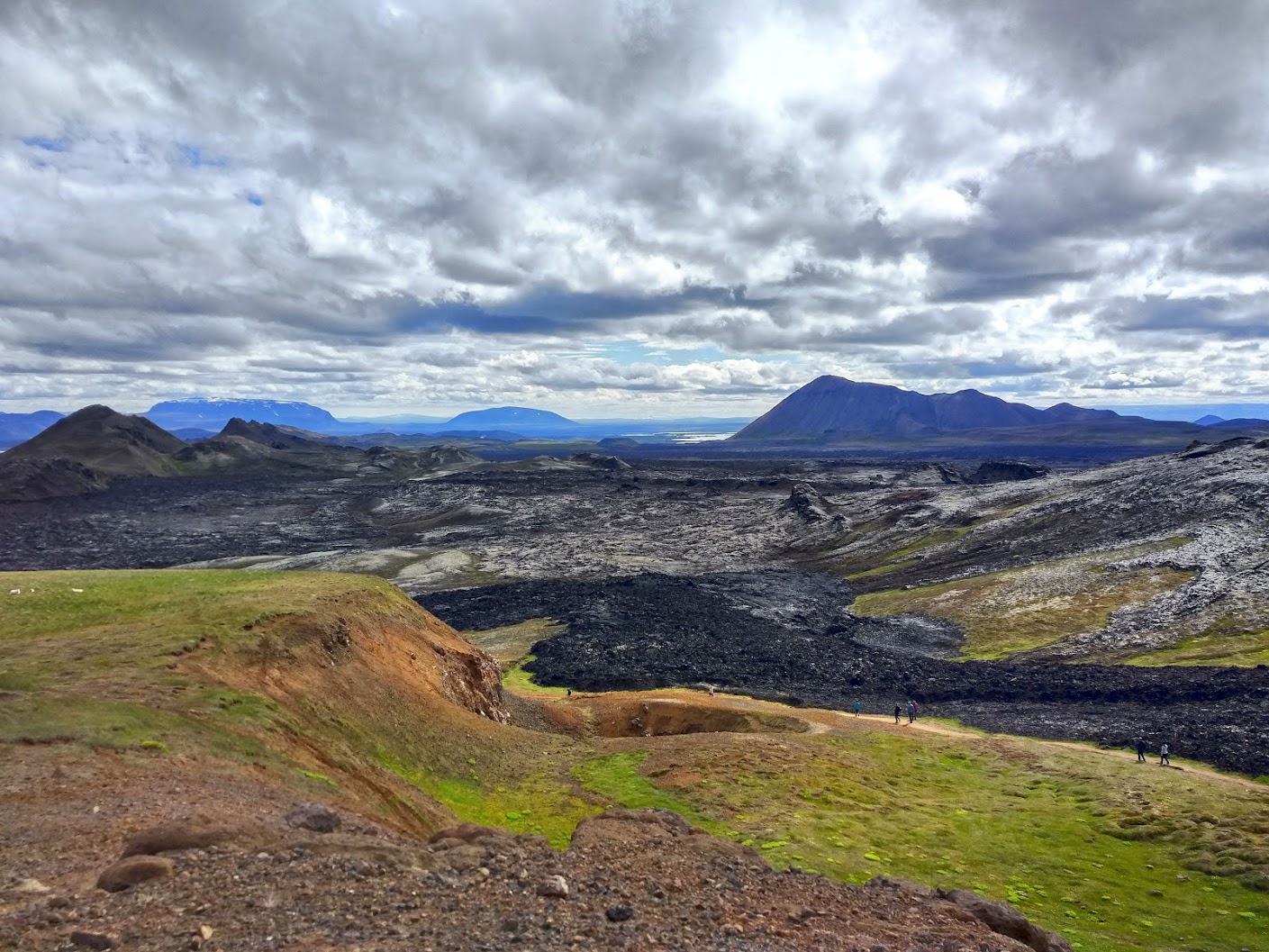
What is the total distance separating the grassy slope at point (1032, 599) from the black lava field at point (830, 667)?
4361 mm

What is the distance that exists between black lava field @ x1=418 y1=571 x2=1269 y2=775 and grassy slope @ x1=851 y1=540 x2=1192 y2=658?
4.36 m

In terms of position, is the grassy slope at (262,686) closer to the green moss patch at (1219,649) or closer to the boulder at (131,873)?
the boulder at (131,873)

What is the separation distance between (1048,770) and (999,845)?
38.5ft

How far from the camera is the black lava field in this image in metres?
49.4

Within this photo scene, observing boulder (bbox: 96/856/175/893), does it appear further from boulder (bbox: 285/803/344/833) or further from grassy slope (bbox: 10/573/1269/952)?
grassy slope (bbox: 10/573/1269/952)

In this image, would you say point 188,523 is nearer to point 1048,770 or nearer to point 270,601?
point 270,601

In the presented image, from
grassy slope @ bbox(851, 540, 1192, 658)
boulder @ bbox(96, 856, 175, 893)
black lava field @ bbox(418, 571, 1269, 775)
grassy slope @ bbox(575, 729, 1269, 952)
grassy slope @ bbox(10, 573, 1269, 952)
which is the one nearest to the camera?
boulder @ bbox(96, 856, 175, 893)

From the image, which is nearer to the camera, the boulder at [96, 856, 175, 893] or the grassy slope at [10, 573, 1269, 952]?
the boulder at [96, 856, 175, 893]

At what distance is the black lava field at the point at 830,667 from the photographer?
4941cm

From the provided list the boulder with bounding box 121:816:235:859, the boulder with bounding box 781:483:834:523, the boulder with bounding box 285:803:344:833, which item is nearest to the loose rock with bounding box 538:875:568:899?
the boulder with bounding box 285:803:344:833

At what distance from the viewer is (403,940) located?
460 inches

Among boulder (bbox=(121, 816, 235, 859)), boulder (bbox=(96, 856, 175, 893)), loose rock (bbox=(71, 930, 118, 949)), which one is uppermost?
loose rock (bbox=(71, 930, 118, 949))

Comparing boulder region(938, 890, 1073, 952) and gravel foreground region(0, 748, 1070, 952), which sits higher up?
gravel foreground region(0, 748, 1070, 952)

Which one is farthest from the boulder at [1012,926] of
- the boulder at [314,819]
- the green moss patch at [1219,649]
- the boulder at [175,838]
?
the green moss patch at [1219,649]
